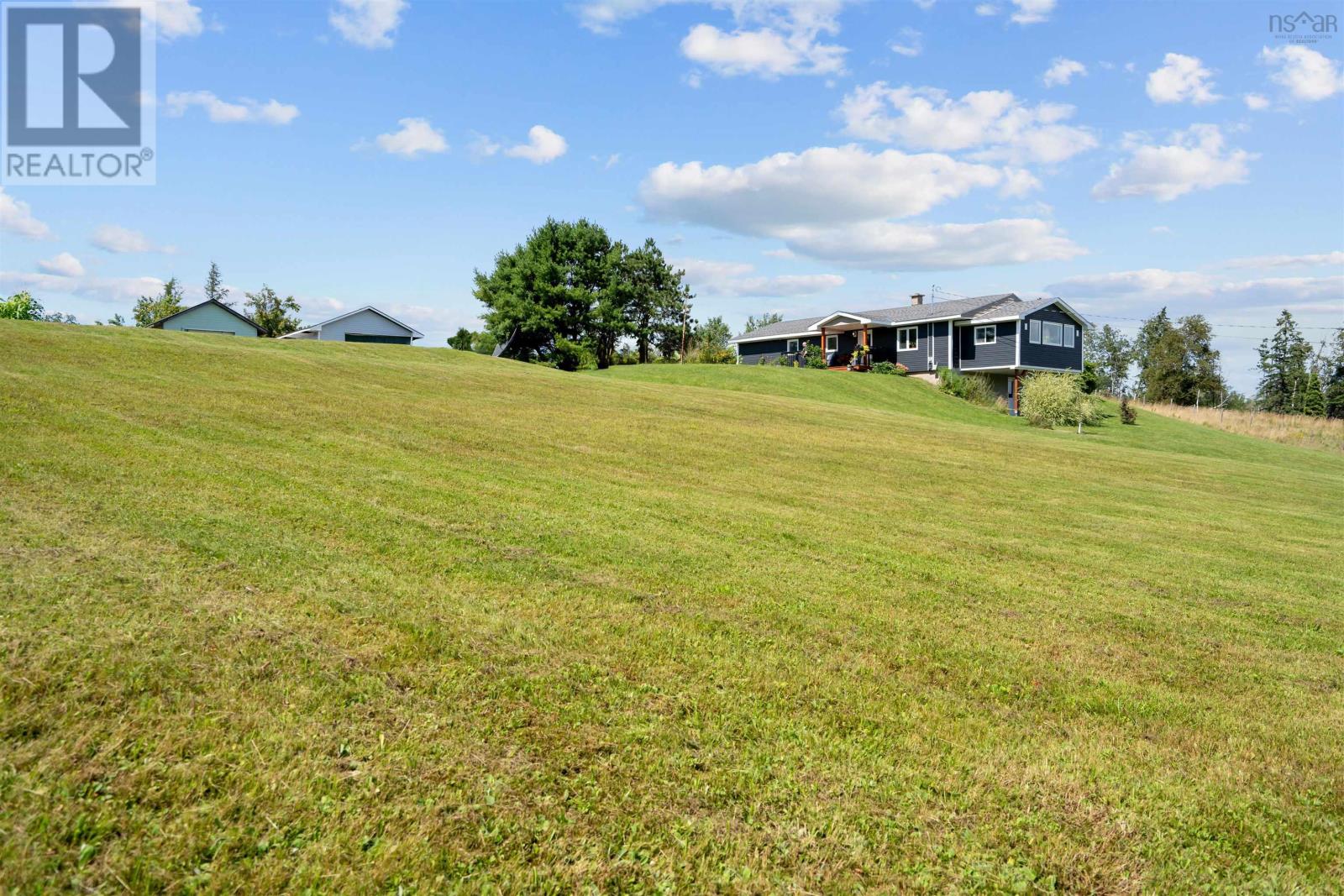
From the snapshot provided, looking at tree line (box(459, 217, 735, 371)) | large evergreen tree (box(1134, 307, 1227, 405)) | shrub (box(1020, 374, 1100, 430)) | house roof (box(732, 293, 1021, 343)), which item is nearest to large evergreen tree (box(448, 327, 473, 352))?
tree line (box(459, 217, 735, 371))

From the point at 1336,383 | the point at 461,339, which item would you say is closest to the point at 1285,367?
the point at 1336,383

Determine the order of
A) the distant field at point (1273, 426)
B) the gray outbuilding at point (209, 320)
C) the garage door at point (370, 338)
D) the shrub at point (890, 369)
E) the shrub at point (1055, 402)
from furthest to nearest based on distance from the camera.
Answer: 1. the garage door at point (370, 338)
2. the gray outbuilding at point (209, 320)
3. the shrub at point (890, 369)
4. the distant field at point (1273, 426)
5. the shrub at point (1055, 402)

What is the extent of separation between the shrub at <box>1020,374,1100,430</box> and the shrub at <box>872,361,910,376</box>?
39.2 feet

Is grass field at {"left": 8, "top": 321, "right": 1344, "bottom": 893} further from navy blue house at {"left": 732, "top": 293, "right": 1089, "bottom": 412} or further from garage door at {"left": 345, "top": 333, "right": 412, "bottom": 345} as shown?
garage door at {"left": 345, "top": 333, "right": 412, "bottom": 345}

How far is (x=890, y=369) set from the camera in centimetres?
4716

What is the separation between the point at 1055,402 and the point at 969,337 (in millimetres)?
13279

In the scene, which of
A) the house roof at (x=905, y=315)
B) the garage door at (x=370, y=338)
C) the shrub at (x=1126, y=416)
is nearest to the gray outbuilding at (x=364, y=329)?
the garage door at (x=370, y=338)

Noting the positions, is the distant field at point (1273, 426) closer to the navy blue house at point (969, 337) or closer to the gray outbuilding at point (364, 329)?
the navy blue house at point (969, 337)

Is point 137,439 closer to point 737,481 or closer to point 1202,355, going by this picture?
point 737,481

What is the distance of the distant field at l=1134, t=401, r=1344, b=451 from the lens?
136ft

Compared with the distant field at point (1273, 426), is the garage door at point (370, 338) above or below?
above

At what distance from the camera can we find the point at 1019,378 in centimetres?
4397

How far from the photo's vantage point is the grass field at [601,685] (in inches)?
132

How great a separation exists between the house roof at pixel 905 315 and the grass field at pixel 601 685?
3738 cm
